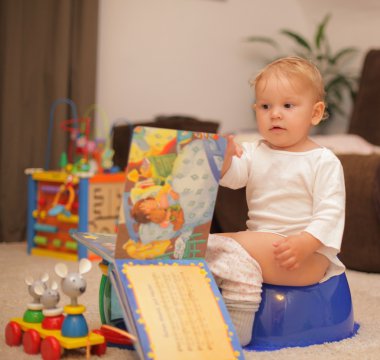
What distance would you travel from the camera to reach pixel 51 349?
3.60 ft

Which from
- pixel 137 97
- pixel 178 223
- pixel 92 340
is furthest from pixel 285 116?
pixel 137 97

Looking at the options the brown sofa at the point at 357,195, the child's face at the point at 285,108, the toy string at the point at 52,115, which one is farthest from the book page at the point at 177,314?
the toy string at the point at 52,115

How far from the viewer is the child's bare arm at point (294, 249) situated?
4.00 feet

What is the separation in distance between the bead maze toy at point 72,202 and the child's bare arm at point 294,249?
1055 mm

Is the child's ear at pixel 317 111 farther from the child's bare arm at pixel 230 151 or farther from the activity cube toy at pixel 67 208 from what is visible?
the activity cube toy at pixel 67 208

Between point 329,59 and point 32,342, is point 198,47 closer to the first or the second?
point 329,59

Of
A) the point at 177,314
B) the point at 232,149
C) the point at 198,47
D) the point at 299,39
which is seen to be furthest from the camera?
the point at 299,39

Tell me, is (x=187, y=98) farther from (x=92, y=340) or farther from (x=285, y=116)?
(x=92, y=340)

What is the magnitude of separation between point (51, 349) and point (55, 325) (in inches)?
2.6

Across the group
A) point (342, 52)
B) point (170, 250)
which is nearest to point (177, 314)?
point (170, 250)

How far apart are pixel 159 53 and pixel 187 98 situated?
0.25m

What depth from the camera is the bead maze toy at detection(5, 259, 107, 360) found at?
1.11m

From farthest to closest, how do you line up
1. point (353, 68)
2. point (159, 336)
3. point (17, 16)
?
point (353, 68) → point (17, 16) → point (159, 336)

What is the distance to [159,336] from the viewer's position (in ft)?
3.37
